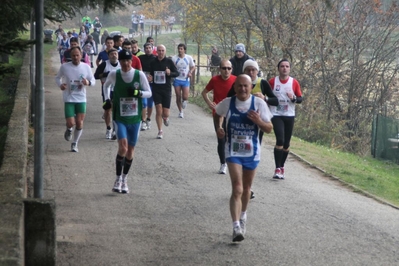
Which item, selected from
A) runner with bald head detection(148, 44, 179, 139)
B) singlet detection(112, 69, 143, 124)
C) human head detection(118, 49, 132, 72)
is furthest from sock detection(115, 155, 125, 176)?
runner with bald head detection(148, 44, 179, 139)

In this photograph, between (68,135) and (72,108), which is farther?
(68,135)

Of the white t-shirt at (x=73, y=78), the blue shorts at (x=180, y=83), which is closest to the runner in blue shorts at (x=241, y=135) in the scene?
the white t-shirt at (x=73, y=78)

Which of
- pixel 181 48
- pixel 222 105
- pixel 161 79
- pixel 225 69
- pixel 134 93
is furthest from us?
pixel 181 48

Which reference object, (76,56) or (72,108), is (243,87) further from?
(72,108)

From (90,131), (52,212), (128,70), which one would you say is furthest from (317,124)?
(52,212)

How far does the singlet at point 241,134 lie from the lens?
9039 millimetres

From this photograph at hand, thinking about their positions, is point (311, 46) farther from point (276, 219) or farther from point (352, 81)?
point (276, 219)

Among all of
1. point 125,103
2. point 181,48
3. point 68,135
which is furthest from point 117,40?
point 125,103

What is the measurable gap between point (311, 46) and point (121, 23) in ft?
190

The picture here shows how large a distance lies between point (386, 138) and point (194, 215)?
15.8 metres

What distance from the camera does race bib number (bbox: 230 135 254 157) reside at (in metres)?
9.05

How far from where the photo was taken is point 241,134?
9.05 meters

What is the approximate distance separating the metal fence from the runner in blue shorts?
1620 cm

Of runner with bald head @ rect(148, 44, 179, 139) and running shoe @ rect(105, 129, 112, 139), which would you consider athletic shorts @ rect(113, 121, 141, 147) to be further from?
runner with bald head @ rect(148, 44, 179, 139)
